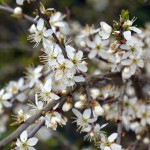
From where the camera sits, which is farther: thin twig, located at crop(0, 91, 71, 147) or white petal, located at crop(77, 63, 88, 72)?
white petal, located at crop(77, 63, 88, 72)

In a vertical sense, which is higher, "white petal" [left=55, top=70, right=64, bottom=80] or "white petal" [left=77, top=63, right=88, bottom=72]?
"white petal" [left=55, top=70, right=64, bottom=80]

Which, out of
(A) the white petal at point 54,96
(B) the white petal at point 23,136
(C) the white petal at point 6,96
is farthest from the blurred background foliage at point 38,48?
(B) the white petal at point 23,136

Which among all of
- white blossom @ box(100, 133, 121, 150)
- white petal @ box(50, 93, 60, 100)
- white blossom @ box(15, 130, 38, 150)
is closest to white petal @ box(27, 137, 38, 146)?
white blossom @ box(15, 130, 38, 150)

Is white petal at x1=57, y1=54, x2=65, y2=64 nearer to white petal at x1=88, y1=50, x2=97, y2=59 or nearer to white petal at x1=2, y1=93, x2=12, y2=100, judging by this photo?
white petal at x1=88, y1=50, x2=97, y2=59

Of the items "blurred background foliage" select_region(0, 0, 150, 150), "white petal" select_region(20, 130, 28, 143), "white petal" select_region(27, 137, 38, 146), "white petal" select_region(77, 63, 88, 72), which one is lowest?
"white petal" select_region(27, 137, 38, 146)

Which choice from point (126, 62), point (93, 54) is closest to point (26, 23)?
point (93, 54)

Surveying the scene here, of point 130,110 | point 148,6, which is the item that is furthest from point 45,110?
point 148,6

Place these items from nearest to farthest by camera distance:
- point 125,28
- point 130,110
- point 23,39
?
point 125,28
point 130,110
point 23,39

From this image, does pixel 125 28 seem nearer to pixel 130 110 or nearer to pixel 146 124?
pixel 130 110

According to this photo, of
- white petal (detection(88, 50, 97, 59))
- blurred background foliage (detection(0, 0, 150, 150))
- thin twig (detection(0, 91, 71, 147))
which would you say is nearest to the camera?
thin twig (detection(0, 91, 71, 147))

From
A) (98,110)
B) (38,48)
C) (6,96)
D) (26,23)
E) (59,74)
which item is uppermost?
(26,23)

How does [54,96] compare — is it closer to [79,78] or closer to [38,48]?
[79,78]
